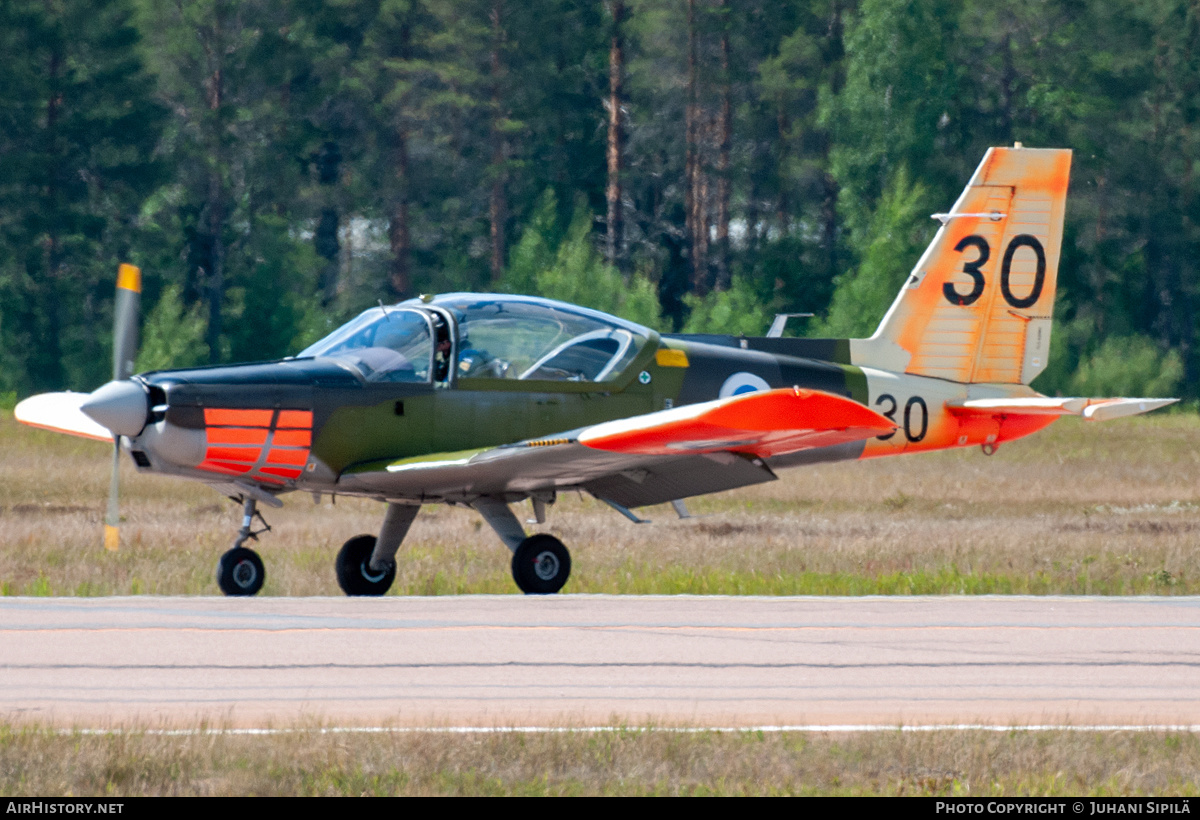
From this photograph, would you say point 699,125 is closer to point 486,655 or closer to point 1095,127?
point 1095,127

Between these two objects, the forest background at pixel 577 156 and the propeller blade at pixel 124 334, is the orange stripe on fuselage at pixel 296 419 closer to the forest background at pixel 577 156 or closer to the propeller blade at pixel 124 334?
the propeller blade at pixel 124 334

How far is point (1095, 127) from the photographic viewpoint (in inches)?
2147

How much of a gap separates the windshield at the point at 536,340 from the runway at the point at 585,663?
2228 mm

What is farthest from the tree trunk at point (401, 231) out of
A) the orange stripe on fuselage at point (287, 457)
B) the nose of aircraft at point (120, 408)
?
the nose of aircraft at point (120, 408)

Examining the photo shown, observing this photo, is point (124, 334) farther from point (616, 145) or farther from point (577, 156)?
point (577, 156)

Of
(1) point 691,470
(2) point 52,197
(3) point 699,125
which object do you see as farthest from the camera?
(3) point 699,125

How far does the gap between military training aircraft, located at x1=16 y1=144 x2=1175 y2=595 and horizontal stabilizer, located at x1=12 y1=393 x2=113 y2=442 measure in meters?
0.03

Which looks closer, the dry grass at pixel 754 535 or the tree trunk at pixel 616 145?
the dry grass at pixel 754 535

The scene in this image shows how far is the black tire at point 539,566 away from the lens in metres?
12.6

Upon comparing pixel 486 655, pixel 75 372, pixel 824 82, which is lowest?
pixel 75 372

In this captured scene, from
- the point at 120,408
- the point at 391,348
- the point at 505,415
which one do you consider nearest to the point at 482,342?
the point at 505,415

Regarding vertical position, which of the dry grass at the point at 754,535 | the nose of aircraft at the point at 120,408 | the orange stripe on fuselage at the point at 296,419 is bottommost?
the dry grass at the point at 754,535

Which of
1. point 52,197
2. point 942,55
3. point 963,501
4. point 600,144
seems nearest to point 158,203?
point 52,197
